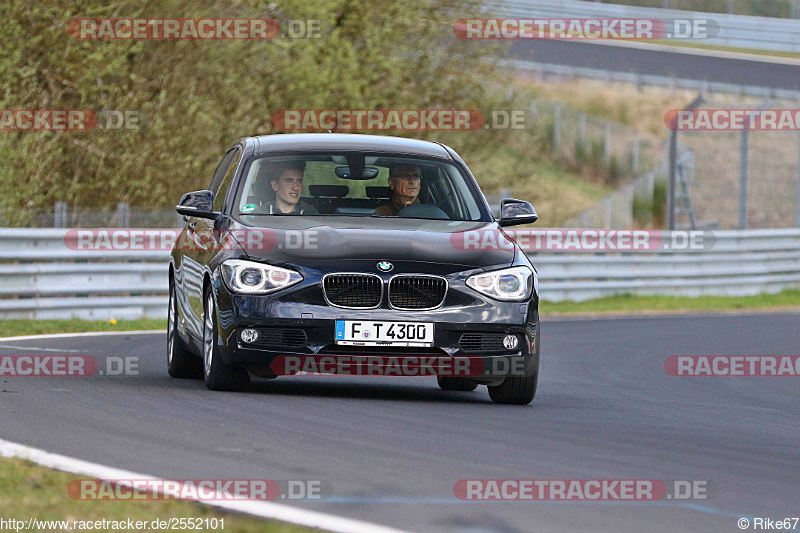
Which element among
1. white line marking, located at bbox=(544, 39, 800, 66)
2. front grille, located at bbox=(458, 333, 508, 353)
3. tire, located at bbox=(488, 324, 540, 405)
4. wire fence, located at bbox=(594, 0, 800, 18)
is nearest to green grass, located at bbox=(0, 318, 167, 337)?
tire, located at bbox=(488, 324, 540, 405)

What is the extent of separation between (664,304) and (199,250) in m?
14.5

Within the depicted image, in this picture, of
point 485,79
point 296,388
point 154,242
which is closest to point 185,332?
point 296,388

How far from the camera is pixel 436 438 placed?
308 inches

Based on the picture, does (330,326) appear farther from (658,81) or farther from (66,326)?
(658,81)

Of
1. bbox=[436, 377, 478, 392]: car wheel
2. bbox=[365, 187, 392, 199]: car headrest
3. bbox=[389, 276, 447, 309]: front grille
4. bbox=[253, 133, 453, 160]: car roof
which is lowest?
bbox=[436, 377, 478, 392]: car wheel

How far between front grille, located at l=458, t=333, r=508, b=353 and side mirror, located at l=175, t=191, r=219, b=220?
6.70 feet

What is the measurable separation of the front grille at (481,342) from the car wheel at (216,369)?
4.55 feet

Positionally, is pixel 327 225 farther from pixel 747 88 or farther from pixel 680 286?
pixel 747 88

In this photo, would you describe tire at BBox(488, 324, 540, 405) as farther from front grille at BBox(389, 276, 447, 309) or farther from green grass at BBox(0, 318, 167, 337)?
green grass at BBox(0, 318, 167, 337)

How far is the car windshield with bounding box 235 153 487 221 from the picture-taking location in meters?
10.4

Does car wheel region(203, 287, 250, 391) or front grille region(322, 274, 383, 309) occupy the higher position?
front grille region(322, 274, 383, 309)

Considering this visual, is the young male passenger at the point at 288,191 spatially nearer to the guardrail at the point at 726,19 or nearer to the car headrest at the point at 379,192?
the car headrest at the point at 379,192

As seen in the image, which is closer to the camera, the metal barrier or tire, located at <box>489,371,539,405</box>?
tire, located at <box>489,371,539,405</box>

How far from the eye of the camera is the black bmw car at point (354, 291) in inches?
365
